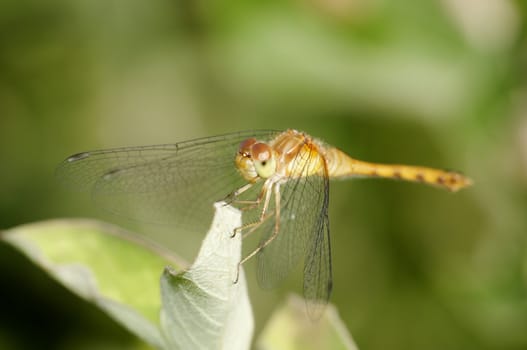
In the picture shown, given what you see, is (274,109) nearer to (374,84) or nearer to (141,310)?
(374,84)

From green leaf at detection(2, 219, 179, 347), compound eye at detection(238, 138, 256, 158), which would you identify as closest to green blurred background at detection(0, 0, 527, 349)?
compound eye at detection(238, 138, 256, 158)

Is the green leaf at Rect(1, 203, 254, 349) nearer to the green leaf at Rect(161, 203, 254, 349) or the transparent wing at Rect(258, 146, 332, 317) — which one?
the green leaf at Rect(161, 203, 254, 349)

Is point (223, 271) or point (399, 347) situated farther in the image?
point (399, 347)

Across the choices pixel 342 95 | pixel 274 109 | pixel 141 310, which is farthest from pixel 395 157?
pixel 141 310

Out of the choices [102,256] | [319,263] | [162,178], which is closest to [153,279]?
[102,256]

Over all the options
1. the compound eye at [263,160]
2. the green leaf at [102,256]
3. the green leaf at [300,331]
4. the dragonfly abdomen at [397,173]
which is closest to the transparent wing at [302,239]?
the compound eye at [263,160]

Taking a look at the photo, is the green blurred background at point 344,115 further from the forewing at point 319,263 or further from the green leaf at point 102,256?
the green leaf at point 102,256
